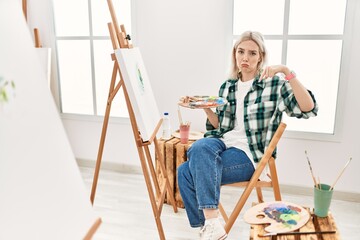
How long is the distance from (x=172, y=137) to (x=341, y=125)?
1121 mm

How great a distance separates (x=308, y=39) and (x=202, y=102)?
0.94 meters

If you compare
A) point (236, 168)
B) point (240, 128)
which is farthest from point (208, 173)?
point (240, 128)

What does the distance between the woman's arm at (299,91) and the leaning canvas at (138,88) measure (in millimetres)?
626

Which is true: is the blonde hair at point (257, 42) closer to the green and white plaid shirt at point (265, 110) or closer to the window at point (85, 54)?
the green and white plaid shirt at point (265, 110)

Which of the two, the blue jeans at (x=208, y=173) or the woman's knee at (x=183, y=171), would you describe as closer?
the blue jeans at (x=208, y=173)

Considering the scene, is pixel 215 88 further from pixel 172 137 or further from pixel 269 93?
pixel 269 93

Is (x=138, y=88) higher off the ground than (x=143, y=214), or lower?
higher

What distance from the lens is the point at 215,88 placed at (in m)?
2.66

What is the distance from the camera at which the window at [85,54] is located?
9.78 ft

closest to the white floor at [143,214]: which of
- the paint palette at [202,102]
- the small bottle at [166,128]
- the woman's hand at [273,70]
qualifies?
the small bottle at [166,128]

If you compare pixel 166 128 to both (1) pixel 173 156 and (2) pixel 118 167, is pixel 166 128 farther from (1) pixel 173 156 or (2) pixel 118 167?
(2) pixel 118 167

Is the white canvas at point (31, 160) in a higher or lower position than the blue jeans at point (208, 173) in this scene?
higher

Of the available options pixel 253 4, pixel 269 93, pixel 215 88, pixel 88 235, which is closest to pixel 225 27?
pixel 253 4

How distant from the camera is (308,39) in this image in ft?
7.99
